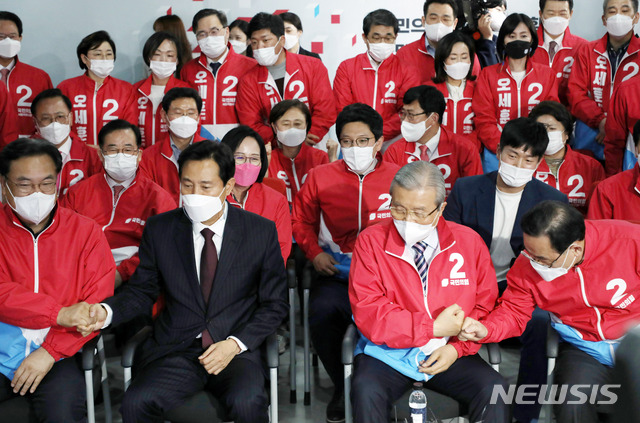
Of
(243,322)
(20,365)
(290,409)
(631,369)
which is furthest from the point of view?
(290,409)

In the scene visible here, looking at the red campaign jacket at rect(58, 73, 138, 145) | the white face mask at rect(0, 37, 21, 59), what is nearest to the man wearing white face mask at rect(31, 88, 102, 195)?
the red campaign jacket at rect(58, 73, 138, 145)

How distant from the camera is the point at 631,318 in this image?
3.06 meters

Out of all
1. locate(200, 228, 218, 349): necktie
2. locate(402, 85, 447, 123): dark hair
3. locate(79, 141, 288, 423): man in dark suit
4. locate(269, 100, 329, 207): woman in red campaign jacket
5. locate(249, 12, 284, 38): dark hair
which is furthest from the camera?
locate(249, 12, 284, 38): dark hair

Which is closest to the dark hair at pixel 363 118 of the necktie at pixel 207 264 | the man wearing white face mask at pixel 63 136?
the necktie at pixel 207 264

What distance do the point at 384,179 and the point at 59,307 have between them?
1911 millimetres

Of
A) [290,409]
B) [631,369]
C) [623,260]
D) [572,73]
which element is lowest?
[290,409]

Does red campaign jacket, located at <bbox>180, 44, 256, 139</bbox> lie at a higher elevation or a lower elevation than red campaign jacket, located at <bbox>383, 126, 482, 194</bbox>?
higher

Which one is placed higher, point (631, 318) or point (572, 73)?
point (572, 73)

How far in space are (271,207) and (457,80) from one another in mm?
1917

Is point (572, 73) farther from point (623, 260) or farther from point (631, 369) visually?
point (631, 369)

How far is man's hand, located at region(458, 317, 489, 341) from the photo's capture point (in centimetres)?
299

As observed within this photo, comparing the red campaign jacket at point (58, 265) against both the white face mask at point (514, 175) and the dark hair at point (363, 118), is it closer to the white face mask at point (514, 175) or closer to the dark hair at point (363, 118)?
the dark hair at point (363, 118)

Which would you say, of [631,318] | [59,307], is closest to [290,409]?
[59,307]

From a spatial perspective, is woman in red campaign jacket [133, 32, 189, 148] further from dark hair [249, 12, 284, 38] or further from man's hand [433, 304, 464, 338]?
man's hand [433, 304, 464, 338]
